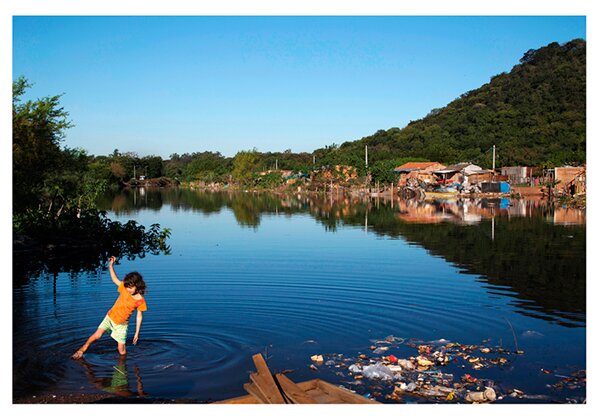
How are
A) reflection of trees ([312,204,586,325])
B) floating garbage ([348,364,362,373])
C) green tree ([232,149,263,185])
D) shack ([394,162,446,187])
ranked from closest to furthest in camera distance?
floating garbage ([348,364,362,373]), reflection of trees ([312,204,586,325]), shack ([394,162,446,187]), green tree ([232,149,263,185])

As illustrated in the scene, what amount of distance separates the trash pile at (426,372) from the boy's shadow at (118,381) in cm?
206

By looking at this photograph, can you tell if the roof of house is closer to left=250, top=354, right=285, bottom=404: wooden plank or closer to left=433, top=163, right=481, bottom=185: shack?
left=433, top=163, right=481, bottom=185: shack

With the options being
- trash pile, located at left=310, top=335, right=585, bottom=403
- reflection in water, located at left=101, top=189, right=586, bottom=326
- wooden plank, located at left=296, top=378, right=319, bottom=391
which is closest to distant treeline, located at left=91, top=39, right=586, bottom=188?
reflection in water, located at left=101, top=189, right=586, bottom=326

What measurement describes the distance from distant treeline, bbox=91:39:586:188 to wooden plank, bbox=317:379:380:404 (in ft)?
177

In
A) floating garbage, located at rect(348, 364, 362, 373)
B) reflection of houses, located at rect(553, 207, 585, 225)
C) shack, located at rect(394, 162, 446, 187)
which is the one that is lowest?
floating garbage, located at rect(348, 364, 362, 373)

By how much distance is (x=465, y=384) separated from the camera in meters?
7.12

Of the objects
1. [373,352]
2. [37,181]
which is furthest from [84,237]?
[373,352]

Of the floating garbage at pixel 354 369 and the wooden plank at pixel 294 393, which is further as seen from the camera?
the floating garbage at pixel 354 369

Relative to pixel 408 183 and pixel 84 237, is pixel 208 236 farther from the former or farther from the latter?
pixel 408 183

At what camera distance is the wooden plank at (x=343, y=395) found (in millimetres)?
5645

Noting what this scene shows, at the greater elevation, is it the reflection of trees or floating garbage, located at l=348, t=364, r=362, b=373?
the reflection of trees

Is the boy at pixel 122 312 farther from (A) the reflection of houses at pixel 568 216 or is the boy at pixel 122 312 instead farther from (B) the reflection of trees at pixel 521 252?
(A) the reflection of houses at pixel 568 216

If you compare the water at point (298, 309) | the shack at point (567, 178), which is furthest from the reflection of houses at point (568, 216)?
the shack at point (567, 178)

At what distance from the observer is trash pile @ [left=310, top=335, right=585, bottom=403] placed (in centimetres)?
679
